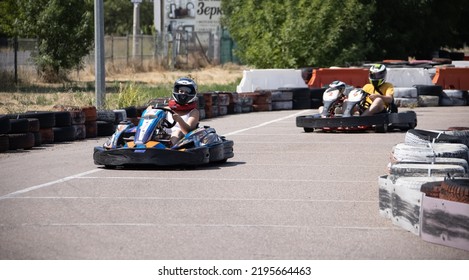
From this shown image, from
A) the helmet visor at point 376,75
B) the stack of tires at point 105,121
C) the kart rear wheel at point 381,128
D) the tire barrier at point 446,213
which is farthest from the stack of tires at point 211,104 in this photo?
the tire barrier at point 446,213

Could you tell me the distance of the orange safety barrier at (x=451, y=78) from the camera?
30.7 meters

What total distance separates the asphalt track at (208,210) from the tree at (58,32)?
23.3 metres

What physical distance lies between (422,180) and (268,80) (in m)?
20.7

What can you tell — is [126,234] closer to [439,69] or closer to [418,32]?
[439,69]

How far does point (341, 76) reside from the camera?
29719mm

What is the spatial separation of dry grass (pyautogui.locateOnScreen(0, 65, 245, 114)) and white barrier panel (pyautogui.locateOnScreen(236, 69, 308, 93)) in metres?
3.43

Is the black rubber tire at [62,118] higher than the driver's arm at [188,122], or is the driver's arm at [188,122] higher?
the driver's arm at [188,122]

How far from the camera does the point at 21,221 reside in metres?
9.05

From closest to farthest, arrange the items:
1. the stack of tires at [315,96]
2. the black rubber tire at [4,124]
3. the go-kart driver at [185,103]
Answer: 1. the go-kart driver at [185,103]
2. the black rubber tire at [4,124]
3. the stack of tires at [315,96]

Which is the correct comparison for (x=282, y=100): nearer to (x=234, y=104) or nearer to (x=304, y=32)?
(x=234, y=104)

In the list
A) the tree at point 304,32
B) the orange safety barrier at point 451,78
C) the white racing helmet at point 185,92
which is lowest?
the orange safety barrier at point 451,78

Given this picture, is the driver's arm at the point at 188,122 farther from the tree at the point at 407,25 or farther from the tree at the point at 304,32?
the tree at the point at 407,25

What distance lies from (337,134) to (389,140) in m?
1.47

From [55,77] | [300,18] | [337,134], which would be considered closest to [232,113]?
[337,134]
